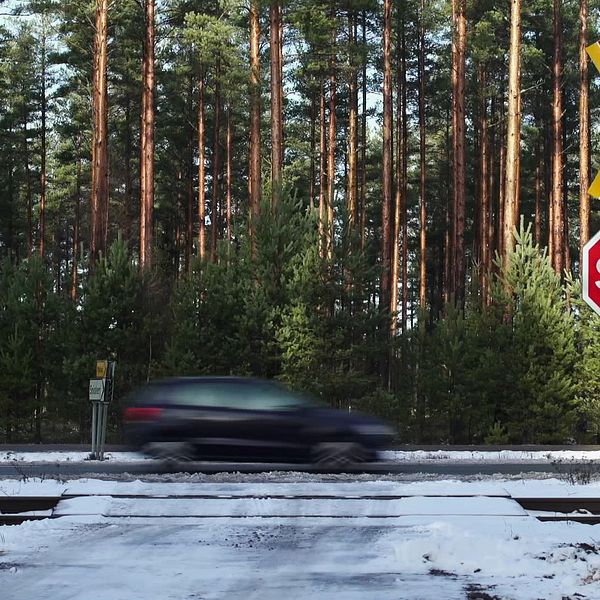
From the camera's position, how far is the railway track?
34.0 feet

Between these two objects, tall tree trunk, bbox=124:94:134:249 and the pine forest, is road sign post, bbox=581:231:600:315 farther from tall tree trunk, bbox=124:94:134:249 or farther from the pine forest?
tall tree trunk, bbox=124:94:134:249

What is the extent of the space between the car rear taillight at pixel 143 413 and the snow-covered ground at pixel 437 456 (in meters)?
2.43

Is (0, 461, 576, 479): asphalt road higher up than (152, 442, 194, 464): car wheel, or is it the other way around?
(152, 442, 194, 464): car wheel

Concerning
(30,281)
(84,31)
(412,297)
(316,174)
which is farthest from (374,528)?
(412,297)

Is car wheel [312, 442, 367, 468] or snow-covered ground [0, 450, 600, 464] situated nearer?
car wheel [312, 442, 367, 468]

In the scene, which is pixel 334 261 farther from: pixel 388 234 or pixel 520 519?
pixel 520 519

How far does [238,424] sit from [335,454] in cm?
170

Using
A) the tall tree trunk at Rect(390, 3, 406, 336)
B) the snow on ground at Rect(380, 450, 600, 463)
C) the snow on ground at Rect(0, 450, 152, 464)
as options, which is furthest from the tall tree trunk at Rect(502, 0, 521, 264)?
the tall tree trunk at Rect(390, 3, 406, 336)

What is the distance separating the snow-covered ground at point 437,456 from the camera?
1786cm

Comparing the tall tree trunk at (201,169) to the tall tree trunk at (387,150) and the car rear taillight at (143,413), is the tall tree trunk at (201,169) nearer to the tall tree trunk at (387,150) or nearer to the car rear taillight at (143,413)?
the tall tree trunk at (387,150)

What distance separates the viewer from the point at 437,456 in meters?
19.0

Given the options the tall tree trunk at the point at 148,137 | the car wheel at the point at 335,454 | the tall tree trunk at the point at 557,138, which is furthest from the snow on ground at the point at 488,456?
the tall tree trunk at the point at 557,138

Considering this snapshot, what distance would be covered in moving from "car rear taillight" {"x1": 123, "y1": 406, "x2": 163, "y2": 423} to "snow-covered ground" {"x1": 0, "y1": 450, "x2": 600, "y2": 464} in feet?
7.97

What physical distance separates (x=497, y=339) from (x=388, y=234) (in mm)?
7463
